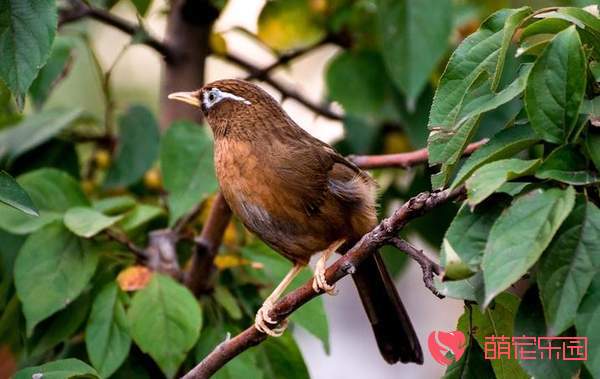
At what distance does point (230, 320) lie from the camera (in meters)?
3.54

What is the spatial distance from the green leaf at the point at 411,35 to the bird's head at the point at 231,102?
1.69ft

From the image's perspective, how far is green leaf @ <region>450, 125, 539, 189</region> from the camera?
2119 millimetres

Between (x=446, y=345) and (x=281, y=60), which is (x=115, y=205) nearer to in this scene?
(x=281, y=60)

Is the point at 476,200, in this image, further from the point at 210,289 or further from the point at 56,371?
the point at 210,289

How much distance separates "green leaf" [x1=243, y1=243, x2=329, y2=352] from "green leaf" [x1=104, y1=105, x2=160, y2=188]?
0.66 m

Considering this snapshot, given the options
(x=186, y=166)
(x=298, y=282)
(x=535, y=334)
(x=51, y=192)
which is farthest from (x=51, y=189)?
(x=535, y=334)

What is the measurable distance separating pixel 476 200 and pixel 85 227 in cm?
163

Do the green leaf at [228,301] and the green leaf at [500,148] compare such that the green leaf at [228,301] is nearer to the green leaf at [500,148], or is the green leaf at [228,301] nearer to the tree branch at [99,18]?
the tree branch at [99,18]

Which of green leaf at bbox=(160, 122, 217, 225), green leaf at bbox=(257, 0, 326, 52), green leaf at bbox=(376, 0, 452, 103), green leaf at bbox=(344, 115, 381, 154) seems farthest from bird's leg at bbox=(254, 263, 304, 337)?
green leaf at bbox=(257, 0, 326, 52)

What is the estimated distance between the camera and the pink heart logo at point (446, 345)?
2672mm

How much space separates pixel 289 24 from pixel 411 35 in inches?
30.9

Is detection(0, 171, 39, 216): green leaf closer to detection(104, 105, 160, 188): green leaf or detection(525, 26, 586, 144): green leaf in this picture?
detection(525, 26, 586, 144): green leaf

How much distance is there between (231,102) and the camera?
3.78 m

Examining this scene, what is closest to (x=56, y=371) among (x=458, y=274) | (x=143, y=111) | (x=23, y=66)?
(x=23, y=66)
